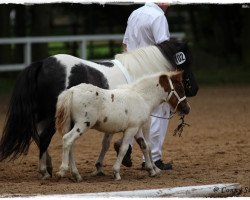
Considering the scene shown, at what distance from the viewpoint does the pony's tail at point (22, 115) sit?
888 cm

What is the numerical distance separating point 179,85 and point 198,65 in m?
16.2

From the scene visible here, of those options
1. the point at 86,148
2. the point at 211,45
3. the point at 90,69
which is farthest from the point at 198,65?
the point at 90,69

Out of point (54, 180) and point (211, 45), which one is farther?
point (211, 45)

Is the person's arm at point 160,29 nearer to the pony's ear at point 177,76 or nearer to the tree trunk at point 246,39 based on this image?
the pony's ear at point 177,76

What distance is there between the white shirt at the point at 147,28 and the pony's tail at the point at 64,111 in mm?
1757

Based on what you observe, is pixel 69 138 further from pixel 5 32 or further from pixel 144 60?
pixel 5 32

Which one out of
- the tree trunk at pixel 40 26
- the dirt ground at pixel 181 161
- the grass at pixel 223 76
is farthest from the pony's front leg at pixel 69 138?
the tree trunk at pixel 40 26

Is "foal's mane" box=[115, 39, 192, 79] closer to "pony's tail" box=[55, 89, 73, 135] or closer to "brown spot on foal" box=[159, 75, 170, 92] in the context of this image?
"brown spot on foal" box=[159, 75, 170, 92]

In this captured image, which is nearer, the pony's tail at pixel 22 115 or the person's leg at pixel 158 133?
the pony's tail at pixel 22 115

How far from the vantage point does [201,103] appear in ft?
59.0

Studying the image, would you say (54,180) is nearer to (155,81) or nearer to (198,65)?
(155,81)

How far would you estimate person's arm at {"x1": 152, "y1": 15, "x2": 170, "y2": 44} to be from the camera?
974 centimetres

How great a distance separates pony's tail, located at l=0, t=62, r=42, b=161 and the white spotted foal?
0.48 m

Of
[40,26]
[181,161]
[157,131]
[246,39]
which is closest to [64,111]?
[157,131]
